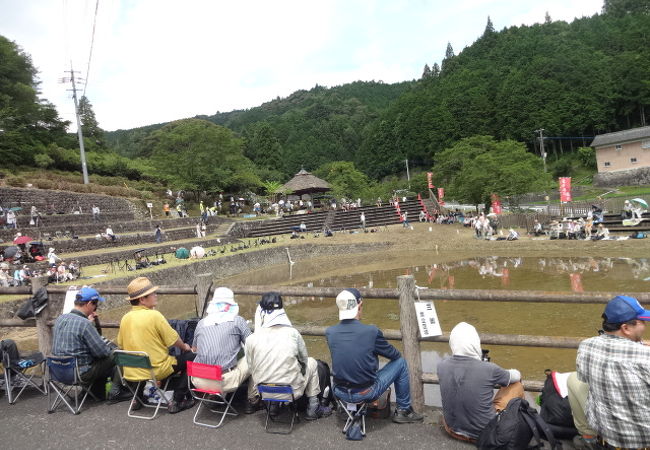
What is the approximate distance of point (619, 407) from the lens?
2.10m

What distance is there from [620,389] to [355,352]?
1450 mm

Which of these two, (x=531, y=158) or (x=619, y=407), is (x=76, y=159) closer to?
(x=531, y=158)

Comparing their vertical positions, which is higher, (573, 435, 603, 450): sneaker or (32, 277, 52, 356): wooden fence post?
(32, 277, 52, 356): wooden fence post

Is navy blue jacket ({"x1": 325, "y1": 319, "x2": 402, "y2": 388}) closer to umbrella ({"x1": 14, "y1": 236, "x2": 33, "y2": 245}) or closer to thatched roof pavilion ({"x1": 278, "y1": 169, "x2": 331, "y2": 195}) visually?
umbrella ({"x1": 14, "y1": 236, "x2": 33, "y2": 245})

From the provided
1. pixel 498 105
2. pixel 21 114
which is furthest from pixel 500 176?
pixel 21 114

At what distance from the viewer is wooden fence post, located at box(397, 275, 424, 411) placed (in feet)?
9.90

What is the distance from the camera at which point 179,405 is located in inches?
138

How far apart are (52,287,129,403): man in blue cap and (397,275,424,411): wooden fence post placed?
2.48 meters

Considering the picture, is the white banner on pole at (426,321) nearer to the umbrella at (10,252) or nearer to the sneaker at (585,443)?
the sneaker at (585,443)

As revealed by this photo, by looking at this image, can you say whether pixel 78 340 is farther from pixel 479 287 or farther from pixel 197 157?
pixel 197 157

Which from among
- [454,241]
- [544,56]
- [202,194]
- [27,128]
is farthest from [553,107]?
[27,128]

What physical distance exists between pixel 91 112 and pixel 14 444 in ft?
183

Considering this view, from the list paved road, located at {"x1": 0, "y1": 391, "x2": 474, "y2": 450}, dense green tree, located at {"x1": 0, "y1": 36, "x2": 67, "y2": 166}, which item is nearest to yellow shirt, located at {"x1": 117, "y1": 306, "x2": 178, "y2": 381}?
paved road, located at {"x1": 0, "y1": 391, "x2": 474, "y2": 450}

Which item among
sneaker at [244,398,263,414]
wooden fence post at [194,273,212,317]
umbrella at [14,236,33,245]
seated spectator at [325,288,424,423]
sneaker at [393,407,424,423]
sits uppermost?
umbrella at [14,236,33,245]
